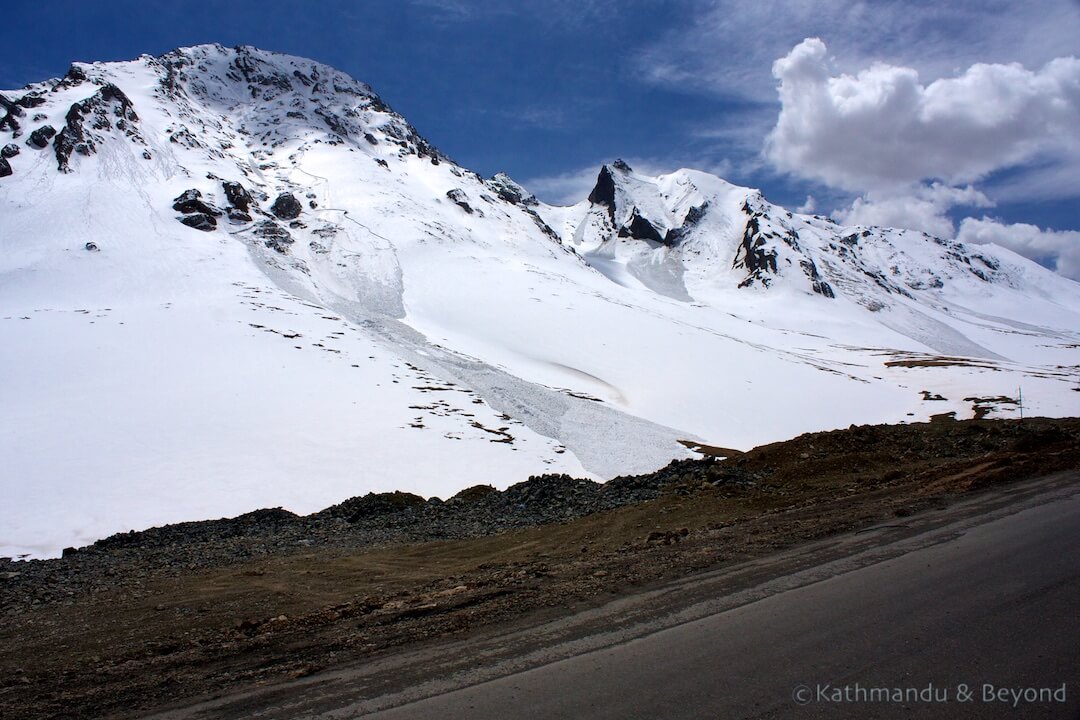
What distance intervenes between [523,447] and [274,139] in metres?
141

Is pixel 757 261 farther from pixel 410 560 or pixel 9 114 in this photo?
pixel 410 560

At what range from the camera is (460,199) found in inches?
5344

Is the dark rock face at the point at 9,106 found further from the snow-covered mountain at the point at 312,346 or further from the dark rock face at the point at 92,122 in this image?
the dark rock face at the point at 92,122

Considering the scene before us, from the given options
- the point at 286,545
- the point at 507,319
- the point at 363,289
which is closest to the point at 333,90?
the point at 363,289

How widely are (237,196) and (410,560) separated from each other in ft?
343

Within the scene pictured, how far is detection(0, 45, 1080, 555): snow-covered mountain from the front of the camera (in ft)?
89.4

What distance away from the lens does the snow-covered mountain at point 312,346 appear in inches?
1072

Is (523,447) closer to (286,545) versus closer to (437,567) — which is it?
(286,545)

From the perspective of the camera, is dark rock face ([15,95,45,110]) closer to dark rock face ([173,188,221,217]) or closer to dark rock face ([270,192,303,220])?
dark rock face ([173,188,221,217])

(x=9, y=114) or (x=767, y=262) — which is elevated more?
(x=9, y=114)

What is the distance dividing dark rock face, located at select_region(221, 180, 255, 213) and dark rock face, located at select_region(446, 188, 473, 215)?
44.1m

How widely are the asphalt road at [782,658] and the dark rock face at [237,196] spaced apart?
354 ft

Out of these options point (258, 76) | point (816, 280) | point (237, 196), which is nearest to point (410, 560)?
point (237, 196)

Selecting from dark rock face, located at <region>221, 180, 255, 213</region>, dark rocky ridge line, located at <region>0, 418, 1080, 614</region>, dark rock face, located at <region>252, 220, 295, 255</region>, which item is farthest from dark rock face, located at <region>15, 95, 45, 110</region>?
dark rocky ridge line, located at <region>0, 418, 1080, 614</region>
